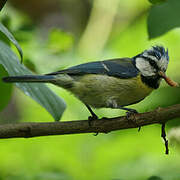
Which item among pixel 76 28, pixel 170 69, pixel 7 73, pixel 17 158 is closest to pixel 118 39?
pixel 170 69

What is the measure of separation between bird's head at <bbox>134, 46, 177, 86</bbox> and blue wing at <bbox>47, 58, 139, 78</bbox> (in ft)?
0.23

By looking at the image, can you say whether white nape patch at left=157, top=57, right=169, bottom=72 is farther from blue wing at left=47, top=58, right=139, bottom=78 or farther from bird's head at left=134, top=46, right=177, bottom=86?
blue wing at left=47, top=58, right=139, bottom=78

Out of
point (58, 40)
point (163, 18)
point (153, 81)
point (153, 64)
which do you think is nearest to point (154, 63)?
point (153, 64)

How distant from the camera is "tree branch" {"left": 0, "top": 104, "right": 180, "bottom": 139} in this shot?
1776 mm

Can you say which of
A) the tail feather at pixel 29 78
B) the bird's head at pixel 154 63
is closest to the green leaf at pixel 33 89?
the tail feather at pixel 29 78

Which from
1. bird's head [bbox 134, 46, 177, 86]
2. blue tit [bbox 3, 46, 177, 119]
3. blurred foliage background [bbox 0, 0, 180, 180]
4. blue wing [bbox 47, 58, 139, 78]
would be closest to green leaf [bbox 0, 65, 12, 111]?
blurred foliage background [bbox 0, 0, 180, 180]

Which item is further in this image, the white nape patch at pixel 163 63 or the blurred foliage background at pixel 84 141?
the white nape patch at pixel 163 63

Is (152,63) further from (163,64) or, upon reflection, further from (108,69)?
(108,69)

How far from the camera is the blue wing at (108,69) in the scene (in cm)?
273

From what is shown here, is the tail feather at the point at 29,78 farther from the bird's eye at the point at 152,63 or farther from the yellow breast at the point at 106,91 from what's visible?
the bird's eye at the point at 152,63

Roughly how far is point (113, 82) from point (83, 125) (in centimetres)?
81

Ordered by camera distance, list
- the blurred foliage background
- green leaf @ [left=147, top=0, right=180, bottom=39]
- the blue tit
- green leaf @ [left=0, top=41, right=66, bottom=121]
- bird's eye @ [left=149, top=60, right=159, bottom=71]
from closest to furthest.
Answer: green leaf @ [left=0, top=41, right=66, bottom=121] → green leaf @ [left=147, top=0, right=180, bottom=39] → the blurred foliage background → the blue tit → bird's eye @ [left=149, top=60, right=159, bottom=71]

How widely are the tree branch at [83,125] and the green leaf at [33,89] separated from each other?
0.09 metres

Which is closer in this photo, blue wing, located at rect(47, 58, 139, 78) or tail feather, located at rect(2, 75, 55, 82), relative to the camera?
tail feather, located at rect(2, 75, 55, 82)
